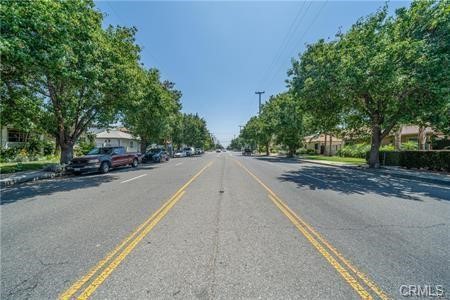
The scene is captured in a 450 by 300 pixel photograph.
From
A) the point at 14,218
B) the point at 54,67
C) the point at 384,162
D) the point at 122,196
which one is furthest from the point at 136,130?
the point at 384,162

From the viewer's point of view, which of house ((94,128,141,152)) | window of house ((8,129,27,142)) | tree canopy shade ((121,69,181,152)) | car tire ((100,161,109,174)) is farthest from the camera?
house ((94,128,141,152))

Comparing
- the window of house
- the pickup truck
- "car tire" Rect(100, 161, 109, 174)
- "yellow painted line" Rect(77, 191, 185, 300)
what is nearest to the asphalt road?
"yellow painted line" Rect(77, 191, 185, 300)

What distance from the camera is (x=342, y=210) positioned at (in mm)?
6996

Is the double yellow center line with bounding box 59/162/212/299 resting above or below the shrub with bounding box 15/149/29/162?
below

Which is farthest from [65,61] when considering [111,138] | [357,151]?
[111,138]

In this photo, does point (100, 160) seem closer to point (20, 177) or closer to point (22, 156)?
point (20, 177)

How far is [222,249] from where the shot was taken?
4227 millimetres

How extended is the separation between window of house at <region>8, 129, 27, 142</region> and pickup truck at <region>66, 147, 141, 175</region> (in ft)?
58.1

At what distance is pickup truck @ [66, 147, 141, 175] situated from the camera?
53.7ft

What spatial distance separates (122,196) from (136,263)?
5.67 m

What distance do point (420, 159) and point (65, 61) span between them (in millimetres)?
24985

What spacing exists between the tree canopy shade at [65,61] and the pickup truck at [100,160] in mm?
2562

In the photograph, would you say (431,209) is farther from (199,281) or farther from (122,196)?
(122,196)

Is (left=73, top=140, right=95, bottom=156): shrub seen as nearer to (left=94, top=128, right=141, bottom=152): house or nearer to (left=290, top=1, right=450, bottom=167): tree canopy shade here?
(left=94, top=128, right=141, bottom=152): house
